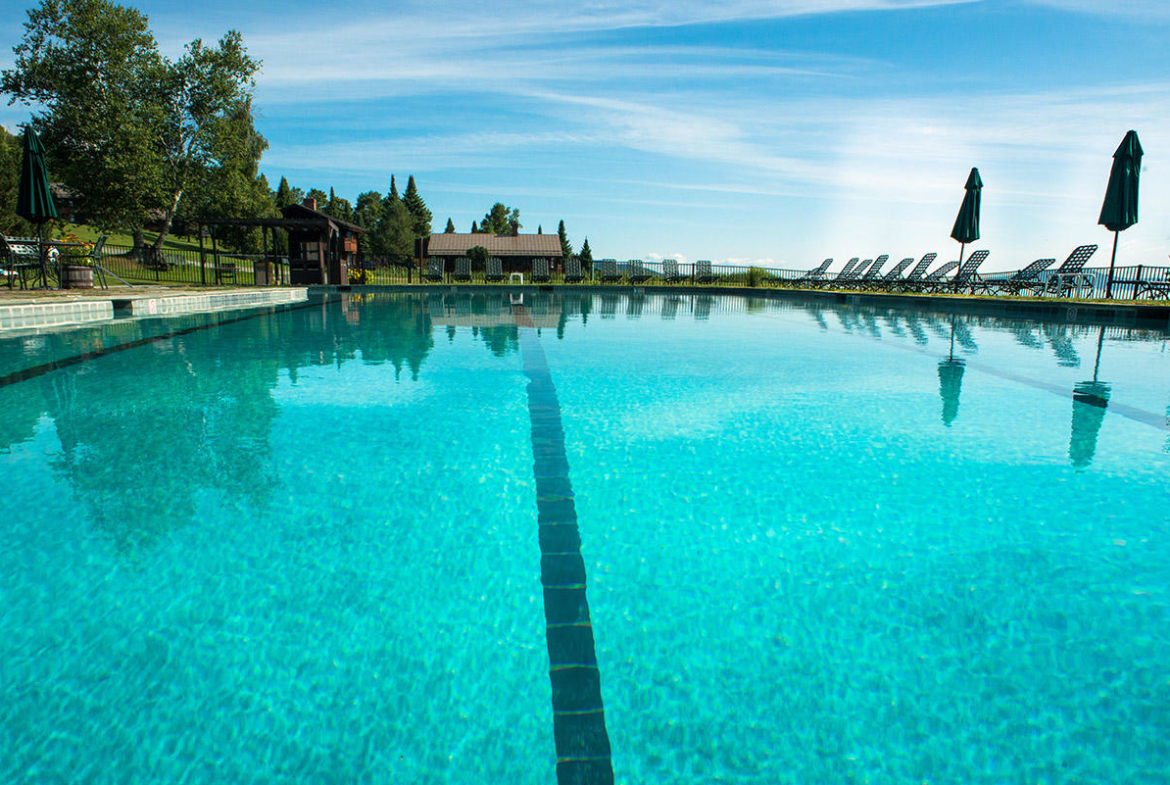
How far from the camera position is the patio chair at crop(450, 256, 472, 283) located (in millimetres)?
30105

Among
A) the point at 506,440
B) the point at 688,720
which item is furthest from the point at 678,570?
the point at 506,440

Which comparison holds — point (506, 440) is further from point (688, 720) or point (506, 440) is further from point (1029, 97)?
point (1029, 97)

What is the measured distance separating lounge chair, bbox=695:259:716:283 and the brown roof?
51.5ft

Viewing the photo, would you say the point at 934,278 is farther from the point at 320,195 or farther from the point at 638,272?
the point at 320,195

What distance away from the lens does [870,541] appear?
2.90 meters

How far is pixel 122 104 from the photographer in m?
24.7

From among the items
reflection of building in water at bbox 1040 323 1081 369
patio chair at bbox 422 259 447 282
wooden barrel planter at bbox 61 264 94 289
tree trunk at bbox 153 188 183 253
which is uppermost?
tree trunk at bbox 153 188 183 253

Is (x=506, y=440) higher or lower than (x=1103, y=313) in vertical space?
lower

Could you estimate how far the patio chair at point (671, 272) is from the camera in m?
29.2

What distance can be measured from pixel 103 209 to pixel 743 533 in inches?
1246

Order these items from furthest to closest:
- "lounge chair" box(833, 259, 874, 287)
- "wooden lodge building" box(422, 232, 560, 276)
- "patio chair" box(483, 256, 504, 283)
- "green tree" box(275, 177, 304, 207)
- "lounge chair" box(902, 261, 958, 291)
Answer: "green tree" box(275, 177, 304, 207)
"wooden lodge building" box(422, 232, 560, 276)
"patio chair" box(483, 256, 504, 283)
"lounge chair" box(833, 259, 874, 287)
"lounge chair" box(902, 261, 958, 291)

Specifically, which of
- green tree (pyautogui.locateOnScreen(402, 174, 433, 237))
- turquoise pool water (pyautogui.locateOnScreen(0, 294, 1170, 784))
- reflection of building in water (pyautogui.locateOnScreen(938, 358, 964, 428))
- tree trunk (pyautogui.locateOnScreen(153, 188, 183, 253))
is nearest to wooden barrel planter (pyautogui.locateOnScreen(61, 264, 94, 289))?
turquoise pool water (pyautogui.locateOnScreen(0, 294, 1170, 784))

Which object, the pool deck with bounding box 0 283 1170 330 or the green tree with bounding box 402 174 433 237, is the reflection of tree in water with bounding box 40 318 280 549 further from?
the green tree with bounding box 402 174 433 237

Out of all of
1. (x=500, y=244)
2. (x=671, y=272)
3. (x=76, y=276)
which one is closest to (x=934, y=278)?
(x=671, y=272)
